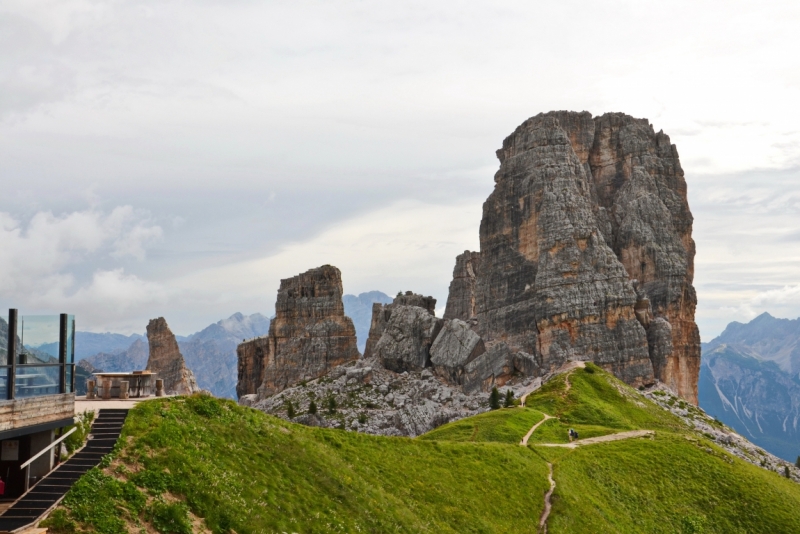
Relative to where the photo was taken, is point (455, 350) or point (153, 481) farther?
point (455, 350)

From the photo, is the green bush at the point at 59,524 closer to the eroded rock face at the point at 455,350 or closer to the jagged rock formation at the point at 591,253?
the jagged rock formation at the point at 591,253

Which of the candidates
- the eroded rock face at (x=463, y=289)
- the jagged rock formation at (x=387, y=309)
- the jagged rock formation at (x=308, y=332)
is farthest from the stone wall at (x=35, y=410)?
the eroded rock face at (x=463, y=289)

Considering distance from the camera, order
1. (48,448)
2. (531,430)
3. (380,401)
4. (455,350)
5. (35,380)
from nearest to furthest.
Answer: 1. (48,448)
2. (35,380)
3. (531,430)
4. (380,401)
5. (455,350)

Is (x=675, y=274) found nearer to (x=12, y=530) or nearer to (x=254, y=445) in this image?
(x=254, y=445)

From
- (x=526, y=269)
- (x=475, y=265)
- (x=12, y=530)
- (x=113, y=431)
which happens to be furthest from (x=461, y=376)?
(x=12, y=530)

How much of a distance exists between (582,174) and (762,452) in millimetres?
59094

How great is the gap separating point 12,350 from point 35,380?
181cm

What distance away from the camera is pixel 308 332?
514 ft

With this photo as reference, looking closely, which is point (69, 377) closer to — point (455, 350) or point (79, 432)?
point (79, 432)

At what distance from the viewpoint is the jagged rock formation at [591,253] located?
4948 inches

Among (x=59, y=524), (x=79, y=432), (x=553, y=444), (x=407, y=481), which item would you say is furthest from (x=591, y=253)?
(x=59, y=524)

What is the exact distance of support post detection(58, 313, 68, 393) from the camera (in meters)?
33.1

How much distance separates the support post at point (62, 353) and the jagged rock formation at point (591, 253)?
9867cm

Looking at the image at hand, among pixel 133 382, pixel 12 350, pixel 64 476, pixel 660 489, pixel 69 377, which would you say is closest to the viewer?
pixel 64 476
